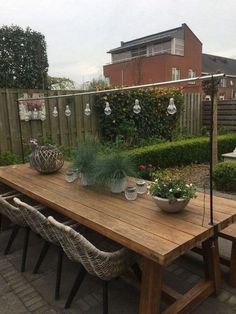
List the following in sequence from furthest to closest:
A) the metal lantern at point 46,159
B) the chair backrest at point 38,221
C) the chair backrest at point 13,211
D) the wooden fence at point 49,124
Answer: the wooden fence at point 49,124, the metal lantern at point 46,159, the chair backrest at point 13,211, the chair backrest at point 38,221

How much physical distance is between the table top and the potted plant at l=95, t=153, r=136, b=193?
85 millimetres

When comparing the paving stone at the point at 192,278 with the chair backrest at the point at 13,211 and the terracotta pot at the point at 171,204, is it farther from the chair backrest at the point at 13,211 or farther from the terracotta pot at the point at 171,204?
the chair backrest at the point at 13,211

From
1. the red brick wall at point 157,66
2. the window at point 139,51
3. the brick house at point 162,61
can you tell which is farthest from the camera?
the window at point 139,51

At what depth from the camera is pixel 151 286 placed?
5.52 ft

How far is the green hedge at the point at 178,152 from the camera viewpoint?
18.4ft

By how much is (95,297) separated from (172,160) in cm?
430

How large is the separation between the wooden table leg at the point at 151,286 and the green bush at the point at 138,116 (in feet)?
15.5

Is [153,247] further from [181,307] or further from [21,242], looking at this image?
[21,242]

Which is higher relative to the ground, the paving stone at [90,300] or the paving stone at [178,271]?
the paving stone at [178,271]

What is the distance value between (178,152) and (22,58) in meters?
4.27

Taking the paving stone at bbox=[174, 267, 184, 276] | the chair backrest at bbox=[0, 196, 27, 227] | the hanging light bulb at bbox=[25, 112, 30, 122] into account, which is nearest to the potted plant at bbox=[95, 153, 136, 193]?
the chair backrest at bbox=[0, 196, 27, 227]

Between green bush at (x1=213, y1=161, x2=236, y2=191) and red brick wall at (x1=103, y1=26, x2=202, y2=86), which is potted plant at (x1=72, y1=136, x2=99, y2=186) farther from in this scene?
red brick wall at (x1=103, y1=26, x2=202, y2=86)

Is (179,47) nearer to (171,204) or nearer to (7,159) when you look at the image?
(7,159)

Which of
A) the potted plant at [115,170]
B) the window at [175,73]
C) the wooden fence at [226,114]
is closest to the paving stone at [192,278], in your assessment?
the potted plant at [115,170]
